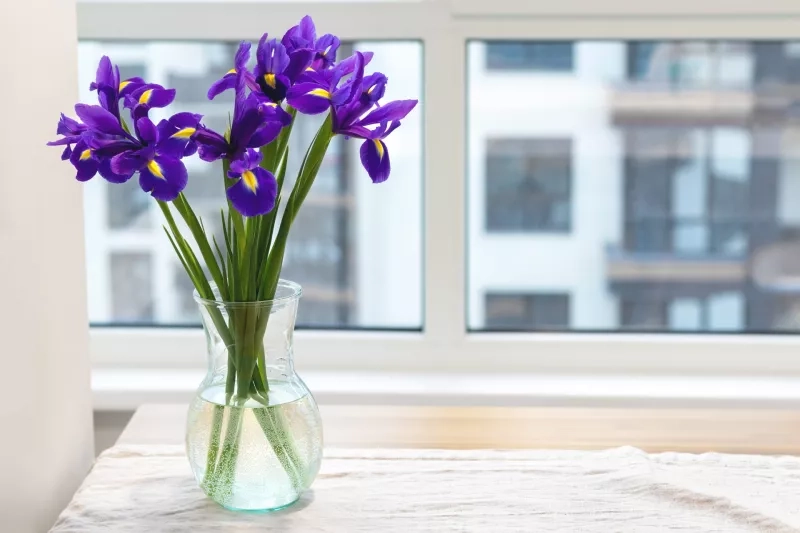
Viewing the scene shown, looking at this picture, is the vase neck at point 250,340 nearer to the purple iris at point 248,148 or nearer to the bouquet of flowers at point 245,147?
the bouquet of flowers at point 245,147

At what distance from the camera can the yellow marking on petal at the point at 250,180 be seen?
817 millimetres

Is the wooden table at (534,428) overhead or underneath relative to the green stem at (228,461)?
underneath

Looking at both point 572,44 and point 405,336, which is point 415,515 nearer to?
point 405,336

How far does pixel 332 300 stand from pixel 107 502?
0.84 metres

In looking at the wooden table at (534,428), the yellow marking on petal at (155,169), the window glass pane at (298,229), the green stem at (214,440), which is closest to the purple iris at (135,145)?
the yellow marking on petal at (155,169)

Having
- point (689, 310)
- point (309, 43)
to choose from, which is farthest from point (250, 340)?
point (689, 310)

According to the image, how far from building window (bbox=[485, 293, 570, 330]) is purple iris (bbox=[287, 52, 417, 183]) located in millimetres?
906

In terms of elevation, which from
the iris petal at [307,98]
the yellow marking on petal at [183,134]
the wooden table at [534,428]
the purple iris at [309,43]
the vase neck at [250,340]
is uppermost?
the purple iris at [309,43]

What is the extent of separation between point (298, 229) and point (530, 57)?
1.74ft

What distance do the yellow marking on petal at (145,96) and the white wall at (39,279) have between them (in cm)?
18

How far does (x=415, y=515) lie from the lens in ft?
3.16

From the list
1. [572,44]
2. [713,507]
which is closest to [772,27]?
[572,44]

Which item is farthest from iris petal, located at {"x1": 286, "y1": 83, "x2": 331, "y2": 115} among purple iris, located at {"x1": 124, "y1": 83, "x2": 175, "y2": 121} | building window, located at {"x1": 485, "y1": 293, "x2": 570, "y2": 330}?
building window, located at {"x1": 485, "y1": 293, "x2": 570, "y2": 330}

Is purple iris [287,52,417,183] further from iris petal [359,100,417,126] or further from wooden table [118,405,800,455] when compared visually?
wooden table [118,405,800,455]
